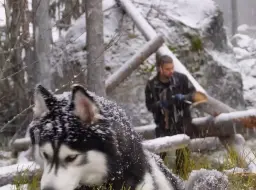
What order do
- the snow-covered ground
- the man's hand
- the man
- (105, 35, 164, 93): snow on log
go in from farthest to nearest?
the snow-covered ground < (105, 35, 164, 93): snow on log < the man's hand < the man

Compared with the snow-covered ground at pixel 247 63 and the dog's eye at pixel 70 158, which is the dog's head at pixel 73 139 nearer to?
the dog's eye at pixel 70 158

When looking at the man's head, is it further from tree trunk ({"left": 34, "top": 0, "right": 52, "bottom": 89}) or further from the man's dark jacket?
tree trunk ({"left": 34, "top": 0, "right": 52, "bottom": 89})

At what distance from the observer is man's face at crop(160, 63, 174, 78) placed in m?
6.17

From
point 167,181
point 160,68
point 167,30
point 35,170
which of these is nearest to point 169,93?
point 160,68

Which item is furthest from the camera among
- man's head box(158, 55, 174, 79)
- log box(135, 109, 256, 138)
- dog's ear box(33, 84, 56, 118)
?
log box(135, 109, 256, 138)

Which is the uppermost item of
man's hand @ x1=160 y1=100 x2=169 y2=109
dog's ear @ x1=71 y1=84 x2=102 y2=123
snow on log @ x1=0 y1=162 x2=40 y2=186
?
dog's ear @ x1=71 y1=84 x2=102 y2=123

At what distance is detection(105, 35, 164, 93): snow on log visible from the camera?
27.8 feet

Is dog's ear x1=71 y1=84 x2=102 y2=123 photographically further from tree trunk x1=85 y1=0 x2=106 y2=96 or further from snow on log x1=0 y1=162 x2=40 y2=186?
tree trunk x1=85 y1=0 x2=106 y2=96

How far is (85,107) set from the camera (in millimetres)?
2740

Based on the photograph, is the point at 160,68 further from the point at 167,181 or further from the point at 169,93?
the point at 167,181

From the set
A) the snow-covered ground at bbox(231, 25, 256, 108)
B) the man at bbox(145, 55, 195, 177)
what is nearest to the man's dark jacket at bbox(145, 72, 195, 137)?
the man at bbox(145, 55, 195, 177)

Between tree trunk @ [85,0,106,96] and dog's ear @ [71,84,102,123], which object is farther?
tree trunk @ [85,0,106,96]

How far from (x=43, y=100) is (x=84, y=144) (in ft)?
1.29

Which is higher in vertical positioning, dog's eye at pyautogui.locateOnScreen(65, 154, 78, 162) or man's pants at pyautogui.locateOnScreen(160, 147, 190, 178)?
dog's eye at pyautogui.locateOnScreen(65, 154, 78, 162)
